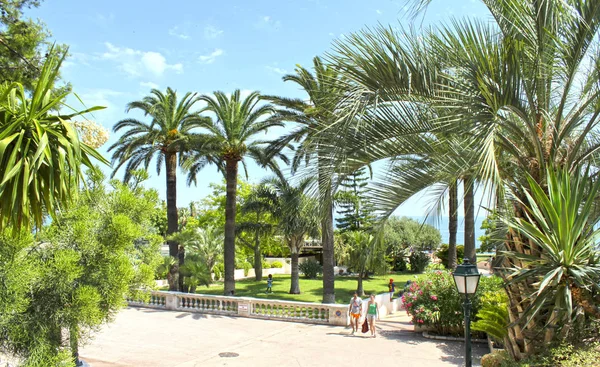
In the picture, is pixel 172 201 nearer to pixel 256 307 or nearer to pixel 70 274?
pixel 256 307

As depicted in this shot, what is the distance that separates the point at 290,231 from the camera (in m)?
25.8

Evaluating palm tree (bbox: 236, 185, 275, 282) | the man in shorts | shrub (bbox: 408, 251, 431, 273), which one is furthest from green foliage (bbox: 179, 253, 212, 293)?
shrub (bbox: 408, 251, 431, 273)

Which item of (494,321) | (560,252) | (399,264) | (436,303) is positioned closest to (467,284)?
(494,321)

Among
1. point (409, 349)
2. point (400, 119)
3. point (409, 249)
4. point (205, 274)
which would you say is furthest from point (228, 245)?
point (409, 249)

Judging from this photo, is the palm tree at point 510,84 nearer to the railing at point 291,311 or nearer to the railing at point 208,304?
the railing at point 291,311

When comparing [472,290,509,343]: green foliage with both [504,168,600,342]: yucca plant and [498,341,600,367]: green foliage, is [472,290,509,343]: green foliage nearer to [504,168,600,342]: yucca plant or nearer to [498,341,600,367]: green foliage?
[498,341,600,367]: green foliage

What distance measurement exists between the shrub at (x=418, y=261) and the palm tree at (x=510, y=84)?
37325 millimetres

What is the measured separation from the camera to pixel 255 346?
1239cm

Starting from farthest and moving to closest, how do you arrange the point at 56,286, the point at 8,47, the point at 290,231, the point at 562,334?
the point at 290,231
the point at 8,47
the point at 56,286
the point at 562,334

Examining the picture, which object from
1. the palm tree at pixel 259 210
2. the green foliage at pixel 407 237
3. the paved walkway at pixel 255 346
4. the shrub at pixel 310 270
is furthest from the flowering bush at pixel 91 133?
the green foliage at pixel 407 237

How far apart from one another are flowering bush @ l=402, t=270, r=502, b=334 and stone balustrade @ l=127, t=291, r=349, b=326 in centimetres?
261

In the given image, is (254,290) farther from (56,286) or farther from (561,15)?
(561,15)

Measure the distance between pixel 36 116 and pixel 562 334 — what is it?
6.75 metres

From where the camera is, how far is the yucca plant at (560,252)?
17.4 feet
